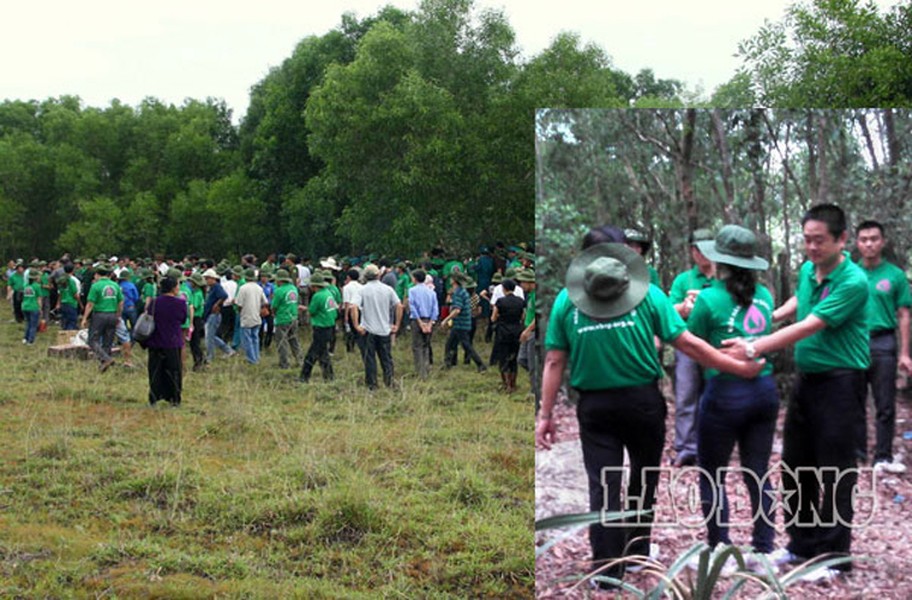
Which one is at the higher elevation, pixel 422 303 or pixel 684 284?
pixel 422 303

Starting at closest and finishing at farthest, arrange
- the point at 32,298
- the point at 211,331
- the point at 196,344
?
the point at 196,344
the point at 211,331
the point at 32,298

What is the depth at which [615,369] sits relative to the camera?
379 centimetres

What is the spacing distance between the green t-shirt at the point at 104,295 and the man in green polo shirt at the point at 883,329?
1132 centimetres

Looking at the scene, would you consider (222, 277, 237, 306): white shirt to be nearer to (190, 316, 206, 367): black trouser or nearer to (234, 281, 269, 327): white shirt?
(190, 316, 206, 367): black trouser

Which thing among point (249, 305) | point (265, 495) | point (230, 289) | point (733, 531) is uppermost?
point (230, 289)

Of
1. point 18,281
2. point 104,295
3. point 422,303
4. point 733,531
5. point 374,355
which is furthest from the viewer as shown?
point 18,281

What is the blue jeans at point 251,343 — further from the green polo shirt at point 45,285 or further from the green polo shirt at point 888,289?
the green polo shirt at point 888,289

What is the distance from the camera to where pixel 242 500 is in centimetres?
756

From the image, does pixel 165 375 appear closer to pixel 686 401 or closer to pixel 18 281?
pixel 686 401

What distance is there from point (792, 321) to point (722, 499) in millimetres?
717

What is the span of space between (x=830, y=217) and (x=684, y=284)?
23.3 inches

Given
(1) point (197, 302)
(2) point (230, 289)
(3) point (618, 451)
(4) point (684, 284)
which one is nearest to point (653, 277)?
(4) point (684, 284)

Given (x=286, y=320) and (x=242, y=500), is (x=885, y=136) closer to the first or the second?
(x=242, y=500)

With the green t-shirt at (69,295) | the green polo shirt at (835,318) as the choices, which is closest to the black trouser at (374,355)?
the green t-shirt at (69,295)
